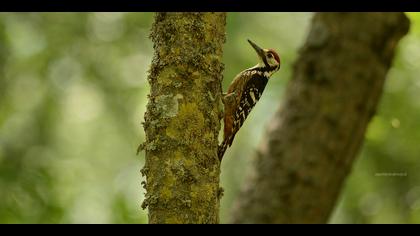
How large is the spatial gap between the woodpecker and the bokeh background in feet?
5.00

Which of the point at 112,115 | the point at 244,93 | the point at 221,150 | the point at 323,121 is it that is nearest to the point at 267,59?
the point at 244,93

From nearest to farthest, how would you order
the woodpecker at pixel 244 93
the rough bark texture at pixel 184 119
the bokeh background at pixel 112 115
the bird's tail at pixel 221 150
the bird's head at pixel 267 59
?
the rough bark texture at pixel 184 119, the bird's tail at pixel 221 150, the woodpecker at pixel 244 93, the bird's head at pixel 267 59, the bokeh background at pixel 112 115

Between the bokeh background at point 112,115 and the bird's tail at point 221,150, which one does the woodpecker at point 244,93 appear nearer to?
the bird's tail at point 221,150

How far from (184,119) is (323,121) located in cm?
315

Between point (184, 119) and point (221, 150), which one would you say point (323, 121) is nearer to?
point (221, 150)

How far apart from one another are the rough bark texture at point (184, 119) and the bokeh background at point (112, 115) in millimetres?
4450

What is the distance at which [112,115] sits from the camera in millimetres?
10391

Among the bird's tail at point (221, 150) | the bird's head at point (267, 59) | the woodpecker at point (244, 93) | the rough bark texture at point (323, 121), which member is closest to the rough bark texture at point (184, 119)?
the bird's tail at point (221, 150)

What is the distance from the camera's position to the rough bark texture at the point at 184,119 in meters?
3.22

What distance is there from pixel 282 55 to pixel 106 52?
2669 mm

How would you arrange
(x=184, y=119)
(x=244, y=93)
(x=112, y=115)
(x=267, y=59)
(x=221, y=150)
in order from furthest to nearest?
(x=112, y=115) < (x=267, y=59) < (x=244, y=93) < (x=221, y=150) < (x=184, y=119)

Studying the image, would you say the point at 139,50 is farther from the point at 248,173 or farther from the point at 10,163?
the point at 248,173

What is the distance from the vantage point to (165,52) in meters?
3.66
